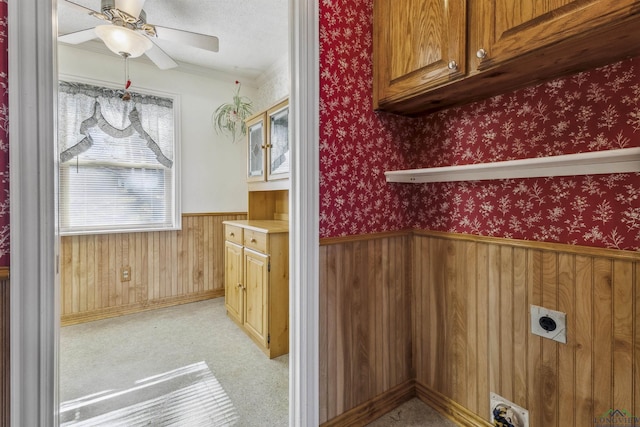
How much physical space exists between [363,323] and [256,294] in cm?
111

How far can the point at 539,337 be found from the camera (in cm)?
127

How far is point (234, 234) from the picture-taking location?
9.09 ft

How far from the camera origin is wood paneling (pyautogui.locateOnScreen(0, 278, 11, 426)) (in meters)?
0.89

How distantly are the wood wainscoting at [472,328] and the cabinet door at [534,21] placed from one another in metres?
0.76

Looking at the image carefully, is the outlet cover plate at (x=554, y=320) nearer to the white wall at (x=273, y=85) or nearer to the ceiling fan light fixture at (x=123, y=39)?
the ceiling fan light fixture at (x=123, y=39)

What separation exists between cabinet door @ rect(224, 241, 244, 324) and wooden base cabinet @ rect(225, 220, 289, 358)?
0.17ft

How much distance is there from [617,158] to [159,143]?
12.0ft

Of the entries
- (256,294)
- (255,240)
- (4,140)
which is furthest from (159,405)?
(4,140)

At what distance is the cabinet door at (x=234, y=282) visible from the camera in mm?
2650

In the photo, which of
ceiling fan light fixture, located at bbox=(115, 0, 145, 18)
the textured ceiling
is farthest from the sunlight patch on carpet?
the textured ceiling

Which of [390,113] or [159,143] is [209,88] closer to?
[159,143]

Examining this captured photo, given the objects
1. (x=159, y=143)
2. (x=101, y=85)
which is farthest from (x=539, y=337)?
(x=101, y=85)

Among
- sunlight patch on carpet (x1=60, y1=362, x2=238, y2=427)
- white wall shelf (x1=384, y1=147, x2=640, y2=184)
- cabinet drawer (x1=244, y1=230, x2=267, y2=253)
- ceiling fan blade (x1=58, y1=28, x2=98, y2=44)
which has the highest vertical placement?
ceiling fan blade (x1=58, y1=28, x2=98, y2=44)

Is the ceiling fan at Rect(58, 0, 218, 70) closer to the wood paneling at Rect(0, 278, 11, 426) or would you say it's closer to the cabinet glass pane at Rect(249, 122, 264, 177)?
the cabinet glass pane at Rect(249, 122, 264, 177)
